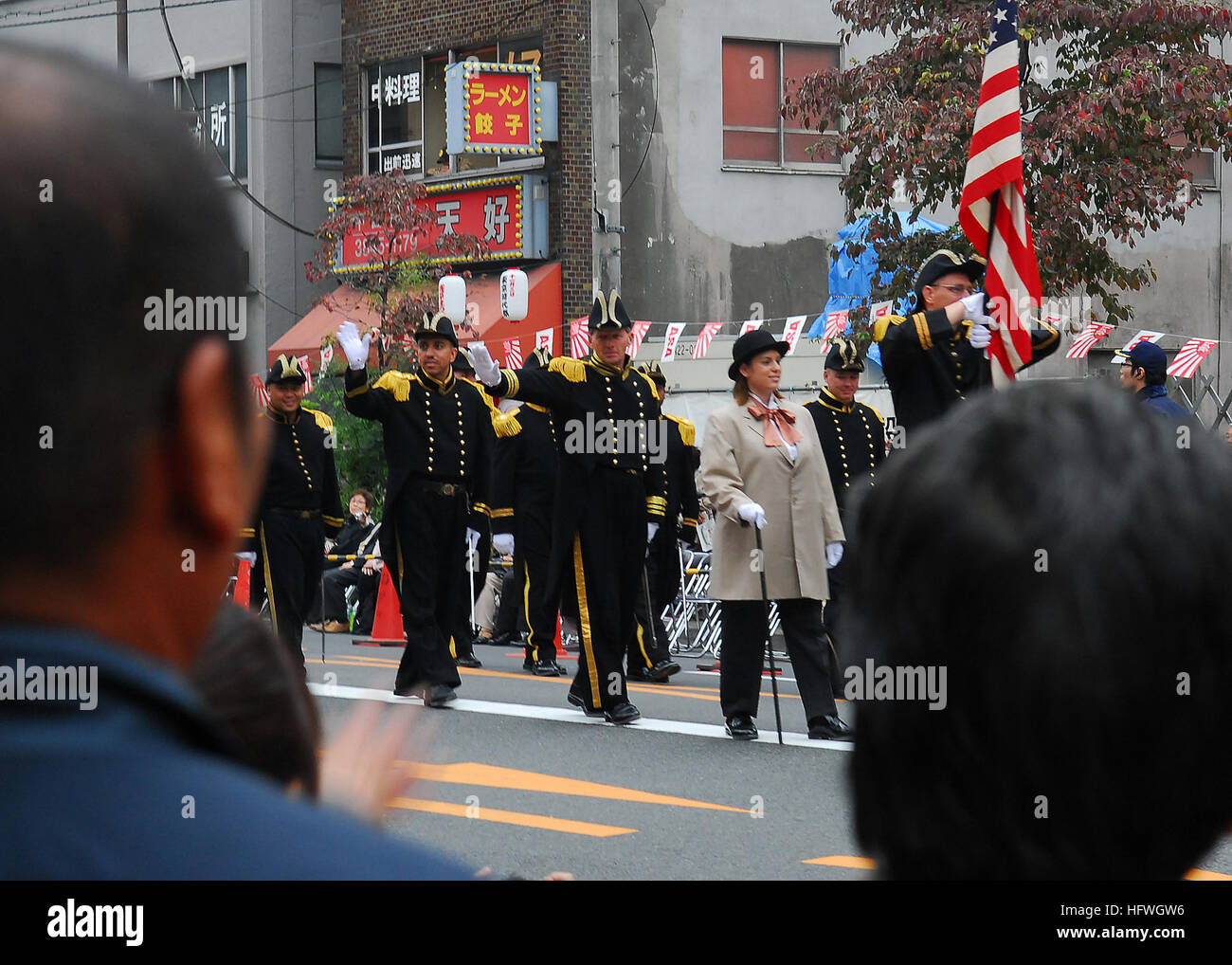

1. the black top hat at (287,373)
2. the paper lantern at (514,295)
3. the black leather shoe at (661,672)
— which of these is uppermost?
the paper lantern at (514,295)

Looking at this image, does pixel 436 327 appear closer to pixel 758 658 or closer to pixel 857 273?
pixel 758 658

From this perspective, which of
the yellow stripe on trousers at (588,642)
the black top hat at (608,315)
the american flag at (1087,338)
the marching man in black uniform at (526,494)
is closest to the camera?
the yellow stripe on trousers at (588,642)

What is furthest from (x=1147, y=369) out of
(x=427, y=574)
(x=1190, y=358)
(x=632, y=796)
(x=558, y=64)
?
(x=558, y=64)

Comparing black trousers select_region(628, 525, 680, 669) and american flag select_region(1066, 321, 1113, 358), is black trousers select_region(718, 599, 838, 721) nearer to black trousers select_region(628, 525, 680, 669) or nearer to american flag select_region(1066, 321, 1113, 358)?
black trousers select_region(628, 525, 680, 669)

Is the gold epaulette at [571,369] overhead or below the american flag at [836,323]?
below

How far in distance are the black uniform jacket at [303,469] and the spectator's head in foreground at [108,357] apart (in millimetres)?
10278

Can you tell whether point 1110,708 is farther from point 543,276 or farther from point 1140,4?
point 543,276

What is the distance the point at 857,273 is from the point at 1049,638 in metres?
19.2

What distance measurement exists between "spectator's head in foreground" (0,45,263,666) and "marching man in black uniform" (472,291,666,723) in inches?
366

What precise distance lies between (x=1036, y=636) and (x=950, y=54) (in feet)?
55.2

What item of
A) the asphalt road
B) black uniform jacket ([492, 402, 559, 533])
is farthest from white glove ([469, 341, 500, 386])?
black uniform jacket ([492, 402, 559, 533])

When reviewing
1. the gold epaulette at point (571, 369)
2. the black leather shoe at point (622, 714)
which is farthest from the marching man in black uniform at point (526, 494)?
the black leather shoe at point (622, 714)

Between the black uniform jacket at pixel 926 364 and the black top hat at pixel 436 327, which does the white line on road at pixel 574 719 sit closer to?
the black uniform jacket at pixel 926 364

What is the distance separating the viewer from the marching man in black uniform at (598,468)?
33.9 ft
